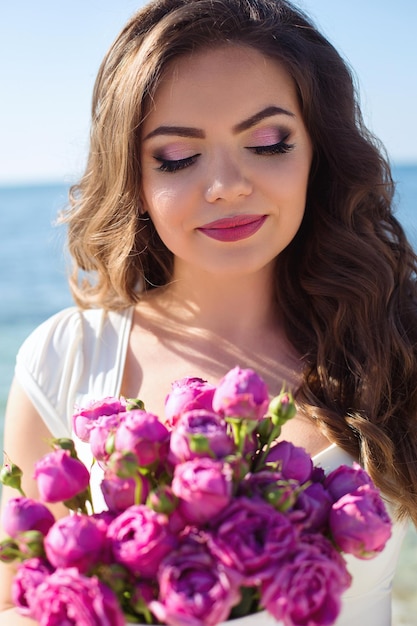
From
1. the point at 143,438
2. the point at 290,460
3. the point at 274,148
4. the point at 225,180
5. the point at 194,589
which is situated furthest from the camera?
the point at 274,148

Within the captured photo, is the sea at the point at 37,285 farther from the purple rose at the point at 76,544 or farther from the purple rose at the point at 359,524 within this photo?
the purple rose at the point at 76,544

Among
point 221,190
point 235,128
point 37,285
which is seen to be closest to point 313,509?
point 221,190

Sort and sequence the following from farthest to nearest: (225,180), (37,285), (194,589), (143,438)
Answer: (37,285) < (225,180) < (143,438) < (194,589)

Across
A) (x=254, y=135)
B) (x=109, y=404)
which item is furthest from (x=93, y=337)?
(x=109, y=404)

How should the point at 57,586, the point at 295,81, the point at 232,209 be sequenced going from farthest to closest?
the point at 295,81 < the point at 232,209 < the point at 57,586

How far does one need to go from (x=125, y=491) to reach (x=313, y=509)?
27cm

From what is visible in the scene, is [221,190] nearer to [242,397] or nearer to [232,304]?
[232,304]

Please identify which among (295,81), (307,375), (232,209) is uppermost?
(295,81)

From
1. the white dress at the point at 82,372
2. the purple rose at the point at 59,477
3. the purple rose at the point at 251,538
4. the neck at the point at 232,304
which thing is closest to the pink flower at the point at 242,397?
the purple rose at the point at 251,538

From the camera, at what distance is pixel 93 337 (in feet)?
8.95

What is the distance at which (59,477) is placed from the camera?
1.17 meters

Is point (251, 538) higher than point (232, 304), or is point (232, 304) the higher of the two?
point (251, 538)

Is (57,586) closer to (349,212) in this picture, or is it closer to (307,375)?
(307,375)

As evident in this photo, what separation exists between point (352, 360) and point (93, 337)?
2.90ft
